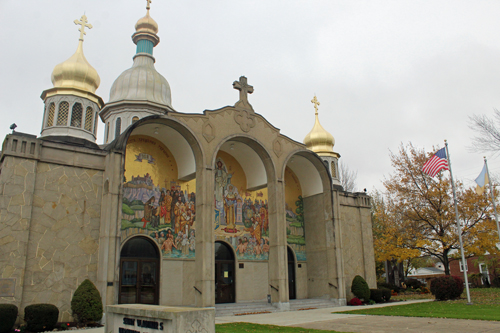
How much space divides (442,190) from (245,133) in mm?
14892

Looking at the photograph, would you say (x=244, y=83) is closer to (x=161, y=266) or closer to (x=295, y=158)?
(x=295, y=158)

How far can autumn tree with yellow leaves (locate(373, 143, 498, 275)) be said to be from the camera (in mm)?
25219

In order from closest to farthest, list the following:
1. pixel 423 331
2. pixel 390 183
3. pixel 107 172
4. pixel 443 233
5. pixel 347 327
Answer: pixel 423 331 < pixel 347 327 < pixel 107 172 < pixel 443 233 < pixel 390 183

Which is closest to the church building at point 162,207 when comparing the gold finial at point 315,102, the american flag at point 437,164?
the american flag at point 437,164

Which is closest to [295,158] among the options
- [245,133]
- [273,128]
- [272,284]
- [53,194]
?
[273,128]

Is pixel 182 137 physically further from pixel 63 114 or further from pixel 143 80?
pixel 143 80

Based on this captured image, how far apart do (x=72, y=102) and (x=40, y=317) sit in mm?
10323

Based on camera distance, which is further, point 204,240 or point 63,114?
point 63,114

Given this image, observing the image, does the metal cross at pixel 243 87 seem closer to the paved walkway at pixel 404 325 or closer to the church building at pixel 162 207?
the church building at pixel 162 207

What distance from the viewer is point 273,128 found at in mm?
21547

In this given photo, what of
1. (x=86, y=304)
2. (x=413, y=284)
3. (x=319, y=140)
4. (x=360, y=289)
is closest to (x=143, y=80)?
(x=319, y=140)

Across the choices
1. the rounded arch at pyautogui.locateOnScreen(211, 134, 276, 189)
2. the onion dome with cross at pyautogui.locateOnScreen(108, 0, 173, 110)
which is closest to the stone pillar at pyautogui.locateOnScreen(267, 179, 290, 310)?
the rounded arch at pyautogui.locateOnScreen(211, 134, 276, 189)


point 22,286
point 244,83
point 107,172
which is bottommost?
point 22,286

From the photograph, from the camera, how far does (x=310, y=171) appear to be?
24125mm
